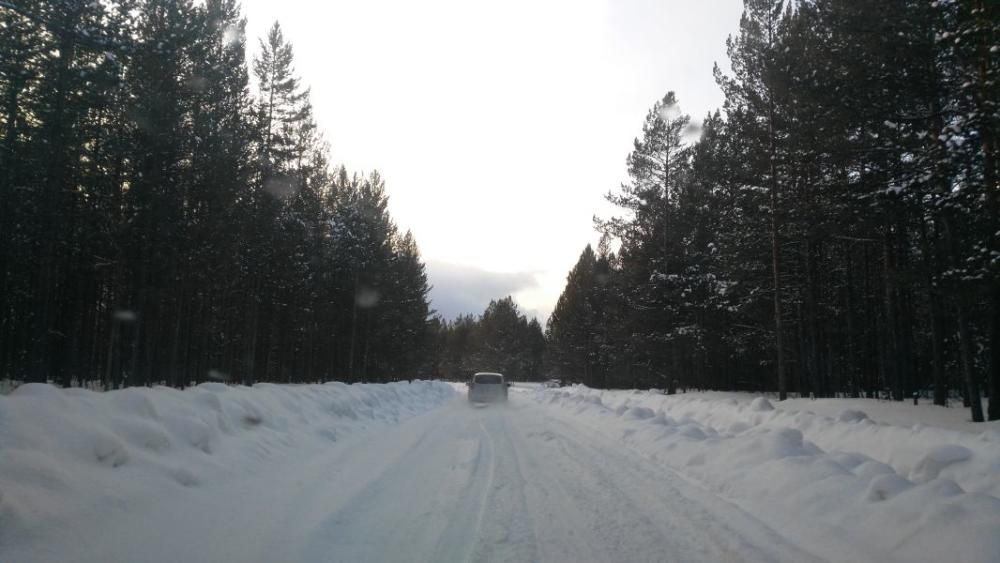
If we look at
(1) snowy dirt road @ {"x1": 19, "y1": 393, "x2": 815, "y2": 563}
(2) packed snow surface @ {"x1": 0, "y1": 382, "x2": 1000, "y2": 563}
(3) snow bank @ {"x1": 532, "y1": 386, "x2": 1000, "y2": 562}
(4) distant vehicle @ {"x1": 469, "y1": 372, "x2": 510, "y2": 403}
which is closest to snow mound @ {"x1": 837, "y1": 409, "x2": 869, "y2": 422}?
(3) snow bank @ {"x1": 532, "y1": 386, "x2": 1000, "y2": 562}

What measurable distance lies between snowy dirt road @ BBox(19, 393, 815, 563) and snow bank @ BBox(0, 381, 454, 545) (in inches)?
8.9

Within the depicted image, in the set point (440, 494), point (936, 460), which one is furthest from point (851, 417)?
point (440, 494)

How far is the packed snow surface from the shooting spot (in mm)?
4254

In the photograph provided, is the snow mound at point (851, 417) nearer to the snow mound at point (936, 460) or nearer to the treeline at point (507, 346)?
the snow mound at point (936, 460)

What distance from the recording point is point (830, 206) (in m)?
17.2

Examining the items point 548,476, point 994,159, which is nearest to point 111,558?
point 548,476

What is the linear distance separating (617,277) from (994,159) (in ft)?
74.5

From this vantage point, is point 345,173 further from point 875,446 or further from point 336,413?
point 875,446

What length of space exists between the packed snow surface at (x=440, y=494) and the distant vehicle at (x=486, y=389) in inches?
623

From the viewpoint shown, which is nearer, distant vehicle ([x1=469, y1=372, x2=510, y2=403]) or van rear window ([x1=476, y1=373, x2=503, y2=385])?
distant vehicle ([x1=469, y1=372, x2=510, y2=403])

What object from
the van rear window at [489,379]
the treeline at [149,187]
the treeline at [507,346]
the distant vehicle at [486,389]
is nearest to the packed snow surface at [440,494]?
the treeline at [149,187]

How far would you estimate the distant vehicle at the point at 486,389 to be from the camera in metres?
25.3

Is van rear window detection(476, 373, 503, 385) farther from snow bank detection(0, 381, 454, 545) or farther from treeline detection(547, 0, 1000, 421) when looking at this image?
snow bank detection(0, 381, 454, 545)

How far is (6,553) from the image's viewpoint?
11.6ft
